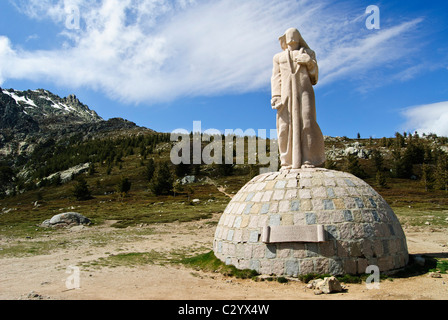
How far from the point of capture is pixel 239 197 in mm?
11750

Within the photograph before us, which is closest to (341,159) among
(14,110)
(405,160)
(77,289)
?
(405,160)

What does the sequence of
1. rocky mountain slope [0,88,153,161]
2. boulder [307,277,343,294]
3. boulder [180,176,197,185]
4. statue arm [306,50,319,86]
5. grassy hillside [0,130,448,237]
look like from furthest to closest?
1. rocky mountain slope [0,88,153,161]
2. boulder [180,176,197,185]
3. grassy hillside [0,130,448,237]
4. statue arm [306,50,319,86]
5. boulder [307,277,343,294]

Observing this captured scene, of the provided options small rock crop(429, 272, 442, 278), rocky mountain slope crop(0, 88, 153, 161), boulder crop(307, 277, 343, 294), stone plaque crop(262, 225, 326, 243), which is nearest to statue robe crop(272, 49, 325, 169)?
stone plaque crop(262, 225, 326, 243)

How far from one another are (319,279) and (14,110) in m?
237

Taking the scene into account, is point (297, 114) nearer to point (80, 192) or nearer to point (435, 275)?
point (435, 275)

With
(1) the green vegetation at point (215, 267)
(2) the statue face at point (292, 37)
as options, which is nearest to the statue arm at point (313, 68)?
(2) the statue face at point (292, 37)

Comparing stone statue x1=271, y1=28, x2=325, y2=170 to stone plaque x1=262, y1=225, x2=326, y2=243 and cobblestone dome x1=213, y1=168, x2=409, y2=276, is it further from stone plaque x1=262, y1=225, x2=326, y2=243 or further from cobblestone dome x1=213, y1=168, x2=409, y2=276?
stone plaque x1=262, y1=225, x2=326, y2=243

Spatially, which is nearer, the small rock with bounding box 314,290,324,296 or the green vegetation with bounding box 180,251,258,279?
the small rock with bounding box 314,290,324,296

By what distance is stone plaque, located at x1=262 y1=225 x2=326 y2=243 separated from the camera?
29.3 ft

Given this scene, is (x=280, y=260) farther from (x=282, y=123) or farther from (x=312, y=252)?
(x=282, y=123)

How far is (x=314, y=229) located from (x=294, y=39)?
7.59 m

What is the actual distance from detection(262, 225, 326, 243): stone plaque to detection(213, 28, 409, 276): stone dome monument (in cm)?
3

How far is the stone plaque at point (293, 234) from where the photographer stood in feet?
29.3

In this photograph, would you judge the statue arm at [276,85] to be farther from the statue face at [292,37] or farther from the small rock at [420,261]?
the small rock at [420,261]
